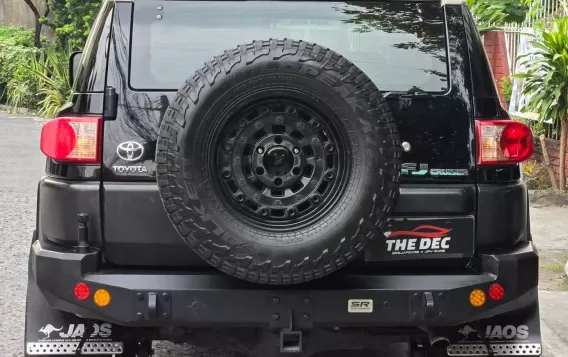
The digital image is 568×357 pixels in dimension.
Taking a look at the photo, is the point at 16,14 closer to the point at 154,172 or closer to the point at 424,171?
the point at 154,172

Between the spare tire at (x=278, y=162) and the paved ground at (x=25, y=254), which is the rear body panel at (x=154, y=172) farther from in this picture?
the paved ground at (x=25, y=254)

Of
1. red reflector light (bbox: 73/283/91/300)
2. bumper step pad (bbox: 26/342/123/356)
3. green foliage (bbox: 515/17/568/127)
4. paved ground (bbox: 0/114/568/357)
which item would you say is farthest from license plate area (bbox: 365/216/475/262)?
green foliage (bbox: 515/17/568/127)

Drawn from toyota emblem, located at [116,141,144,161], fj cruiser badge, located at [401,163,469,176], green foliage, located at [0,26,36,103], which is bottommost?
fj cruiser badge, located at [401,163,469,176]

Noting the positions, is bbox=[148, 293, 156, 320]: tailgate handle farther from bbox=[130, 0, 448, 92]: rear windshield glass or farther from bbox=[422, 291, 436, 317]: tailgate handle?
bbox=[422, 291, 436, 317]: tailgate handle

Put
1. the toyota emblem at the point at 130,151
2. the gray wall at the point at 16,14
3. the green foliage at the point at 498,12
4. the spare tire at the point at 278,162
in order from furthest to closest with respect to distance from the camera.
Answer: the gray wall at the point at 16,14
the green foliage at the point at 498,12
the toyota emblem at the point at 130,151
the spare tire at the point at 278,162

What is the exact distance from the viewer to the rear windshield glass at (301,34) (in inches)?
144

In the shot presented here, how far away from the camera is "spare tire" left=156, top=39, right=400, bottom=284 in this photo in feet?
10.6

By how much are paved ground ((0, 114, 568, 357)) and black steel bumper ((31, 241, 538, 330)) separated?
161 centimetres

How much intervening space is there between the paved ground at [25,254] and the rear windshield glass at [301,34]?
2.06 m

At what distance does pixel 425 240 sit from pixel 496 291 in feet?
1.20

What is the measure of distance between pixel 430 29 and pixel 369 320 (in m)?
1.33

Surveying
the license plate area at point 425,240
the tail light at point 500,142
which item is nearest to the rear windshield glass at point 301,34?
the tail light at point 500,142

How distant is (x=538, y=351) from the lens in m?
3.86

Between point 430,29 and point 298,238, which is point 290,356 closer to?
point 298,238
